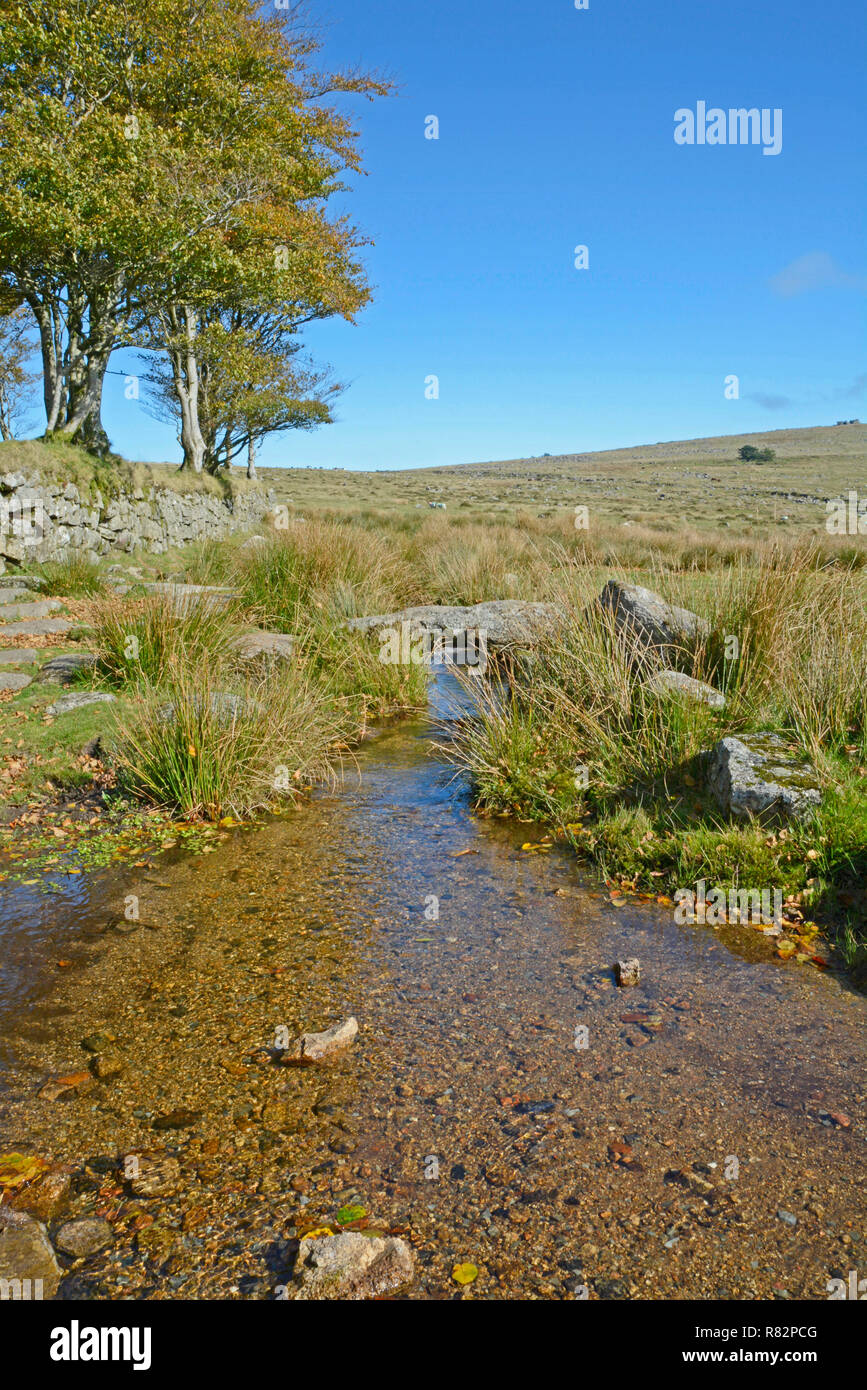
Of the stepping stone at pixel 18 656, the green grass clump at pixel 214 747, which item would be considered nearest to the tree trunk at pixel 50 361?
the stepping stone at pixel 18 656

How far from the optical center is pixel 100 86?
14.3m

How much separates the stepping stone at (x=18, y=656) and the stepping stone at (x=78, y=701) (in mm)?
1226

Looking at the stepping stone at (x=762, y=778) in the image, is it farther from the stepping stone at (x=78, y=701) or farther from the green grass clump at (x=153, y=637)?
the stepping stone at (x=78, y=701)

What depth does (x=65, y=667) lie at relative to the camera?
24.4 ft

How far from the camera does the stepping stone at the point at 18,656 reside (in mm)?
7656

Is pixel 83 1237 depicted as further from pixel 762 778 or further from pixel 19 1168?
pixel 762 778

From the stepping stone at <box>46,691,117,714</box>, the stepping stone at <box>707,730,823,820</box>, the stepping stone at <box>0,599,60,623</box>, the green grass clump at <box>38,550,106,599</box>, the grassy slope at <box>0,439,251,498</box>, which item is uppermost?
the grassy slope at <box>0,439,251,498</box>

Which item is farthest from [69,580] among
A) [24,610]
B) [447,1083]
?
[447,1083]

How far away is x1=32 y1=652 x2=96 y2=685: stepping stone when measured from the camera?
7312 millimetres

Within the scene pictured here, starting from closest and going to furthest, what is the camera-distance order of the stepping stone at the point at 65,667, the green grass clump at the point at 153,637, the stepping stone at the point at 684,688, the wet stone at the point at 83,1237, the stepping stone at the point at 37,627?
the wet stone at the point at 83,1237, the stepping stone at the point at 684,688, the green grass clump at the point at 153,637, the stepping stone at the point at 65,667, the stepping stone at the point at 37,627

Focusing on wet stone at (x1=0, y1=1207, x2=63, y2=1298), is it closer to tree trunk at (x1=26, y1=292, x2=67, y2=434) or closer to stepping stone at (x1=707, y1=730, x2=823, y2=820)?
stepping stone at (x1=707, y1=730, x2=823, y2=820)

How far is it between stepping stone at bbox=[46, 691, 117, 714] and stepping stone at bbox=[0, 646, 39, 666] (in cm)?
123

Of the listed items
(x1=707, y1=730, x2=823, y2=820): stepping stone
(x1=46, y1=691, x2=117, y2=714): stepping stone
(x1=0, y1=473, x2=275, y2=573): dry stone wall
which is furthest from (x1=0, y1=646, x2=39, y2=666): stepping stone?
(x1=707, y1=730, x2=823, y2=820): stepping stone
